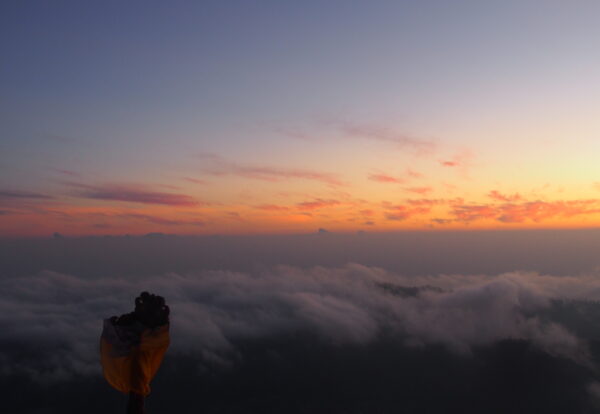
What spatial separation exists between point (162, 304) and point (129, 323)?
33.4 inches

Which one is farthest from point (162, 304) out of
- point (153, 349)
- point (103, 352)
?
point (103, 352)

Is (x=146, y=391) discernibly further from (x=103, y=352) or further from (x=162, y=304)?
(x=162, y=304)

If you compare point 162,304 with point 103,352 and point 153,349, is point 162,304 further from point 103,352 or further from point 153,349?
point 103,352

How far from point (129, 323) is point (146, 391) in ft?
4.34

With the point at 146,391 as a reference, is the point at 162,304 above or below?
above

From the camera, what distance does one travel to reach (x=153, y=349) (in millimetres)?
6977

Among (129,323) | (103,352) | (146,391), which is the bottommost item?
(146,391)

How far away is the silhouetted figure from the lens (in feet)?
22.7

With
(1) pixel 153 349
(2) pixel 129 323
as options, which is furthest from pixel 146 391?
(2) pixel 129 323

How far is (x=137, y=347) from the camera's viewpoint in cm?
692

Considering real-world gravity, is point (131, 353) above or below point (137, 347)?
below

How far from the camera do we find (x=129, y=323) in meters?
7.21

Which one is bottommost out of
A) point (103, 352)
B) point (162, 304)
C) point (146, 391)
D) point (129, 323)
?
point (146, 391)

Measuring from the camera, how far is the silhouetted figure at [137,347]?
691 cm
